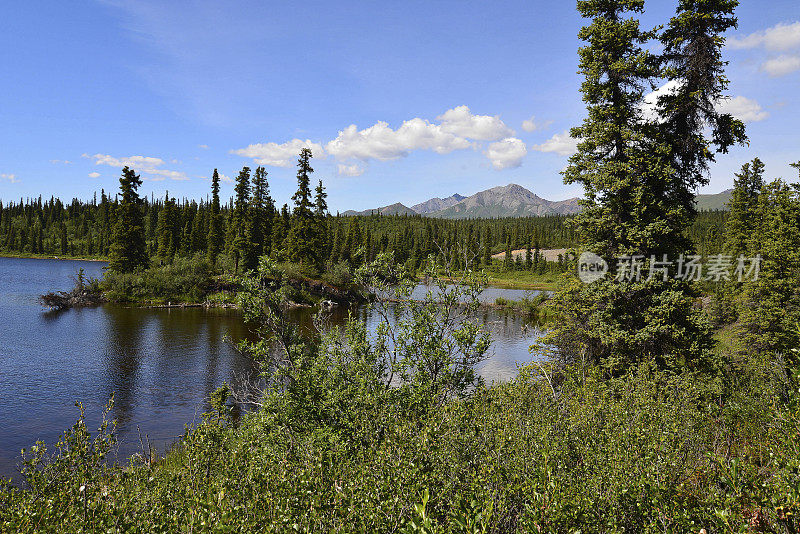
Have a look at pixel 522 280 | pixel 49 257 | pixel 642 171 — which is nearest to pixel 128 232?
pixel 642 171

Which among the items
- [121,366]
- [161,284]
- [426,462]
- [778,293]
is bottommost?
[121,366]

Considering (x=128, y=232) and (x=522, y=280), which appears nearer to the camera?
(x=128, y=232)

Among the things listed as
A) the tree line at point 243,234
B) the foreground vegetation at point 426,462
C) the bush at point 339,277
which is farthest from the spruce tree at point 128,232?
the foreground vegetation at point 426,462

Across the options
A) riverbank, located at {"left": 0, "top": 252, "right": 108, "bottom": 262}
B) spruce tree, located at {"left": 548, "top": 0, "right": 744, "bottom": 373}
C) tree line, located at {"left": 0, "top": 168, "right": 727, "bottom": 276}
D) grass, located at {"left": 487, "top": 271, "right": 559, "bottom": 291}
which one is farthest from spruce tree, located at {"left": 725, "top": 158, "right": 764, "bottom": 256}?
riverbank, located at {"left": 0, "top": 252, "right": 108, "bottom": 262}

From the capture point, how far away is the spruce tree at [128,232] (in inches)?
2277

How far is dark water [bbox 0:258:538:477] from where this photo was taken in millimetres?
20844

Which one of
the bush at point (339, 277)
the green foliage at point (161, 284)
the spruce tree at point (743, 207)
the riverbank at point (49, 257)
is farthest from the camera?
the riverbank at point (49, 257)

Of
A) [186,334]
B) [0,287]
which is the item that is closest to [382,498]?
[186,334]

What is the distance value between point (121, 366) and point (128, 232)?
120 feet

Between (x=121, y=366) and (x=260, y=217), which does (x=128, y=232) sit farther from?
(x=121, y=366)

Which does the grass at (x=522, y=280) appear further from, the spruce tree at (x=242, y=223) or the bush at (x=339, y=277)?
the spruce tree at (x=242, y=223)

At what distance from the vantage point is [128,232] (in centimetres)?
5875

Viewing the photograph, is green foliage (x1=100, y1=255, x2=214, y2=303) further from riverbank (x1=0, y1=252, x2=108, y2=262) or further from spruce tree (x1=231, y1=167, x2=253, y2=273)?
riverbank (x1=0, y1=252, x2=108, y2=262)

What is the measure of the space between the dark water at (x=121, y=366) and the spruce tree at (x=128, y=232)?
9.06 meters
